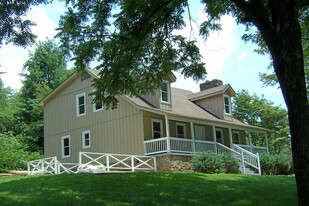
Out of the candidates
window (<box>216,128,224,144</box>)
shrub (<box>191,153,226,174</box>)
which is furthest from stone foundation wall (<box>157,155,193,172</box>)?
window (<box>216,128,224,144</box>)

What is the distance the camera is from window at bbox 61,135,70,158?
2431 cm

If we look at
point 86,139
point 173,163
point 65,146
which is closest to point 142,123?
point 173,163

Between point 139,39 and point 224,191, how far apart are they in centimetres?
545

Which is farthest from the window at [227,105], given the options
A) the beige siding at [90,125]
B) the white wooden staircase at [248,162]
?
the beige siding at [90,125]

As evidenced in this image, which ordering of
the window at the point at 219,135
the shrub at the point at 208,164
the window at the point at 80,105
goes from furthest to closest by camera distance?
1. the window at the point at 219,135
2. the window at the point at 80,105
3. the shrub at the point at 208,164

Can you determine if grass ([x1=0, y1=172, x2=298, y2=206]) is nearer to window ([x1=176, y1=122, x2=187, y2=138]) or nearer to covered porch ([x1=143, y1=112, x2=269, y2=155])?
covered porch ([x1=143, y1=112, x2=269, y2=155])

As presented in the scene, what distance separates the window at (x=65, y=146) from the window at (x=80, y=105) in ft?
5.86

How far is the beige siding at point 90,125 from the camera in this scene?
21.2 meters

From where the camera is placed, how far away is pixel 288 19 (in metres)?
8.30

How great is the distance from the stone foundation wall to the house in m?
0.05

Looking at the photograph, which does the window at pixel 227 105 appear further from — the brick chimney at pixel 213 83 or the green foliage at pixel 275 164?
the green foliage at pixel 275 164

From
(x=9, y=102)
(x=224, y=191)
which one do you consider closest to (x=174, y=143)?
(x=224, y=191)

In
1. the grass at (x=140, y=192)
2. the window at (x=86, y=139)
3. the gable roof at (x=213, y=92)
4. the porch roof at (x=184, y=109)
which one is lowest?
the grass at (x=140, y=192)

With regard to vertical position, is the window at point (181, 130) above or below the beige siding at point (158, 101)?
below
